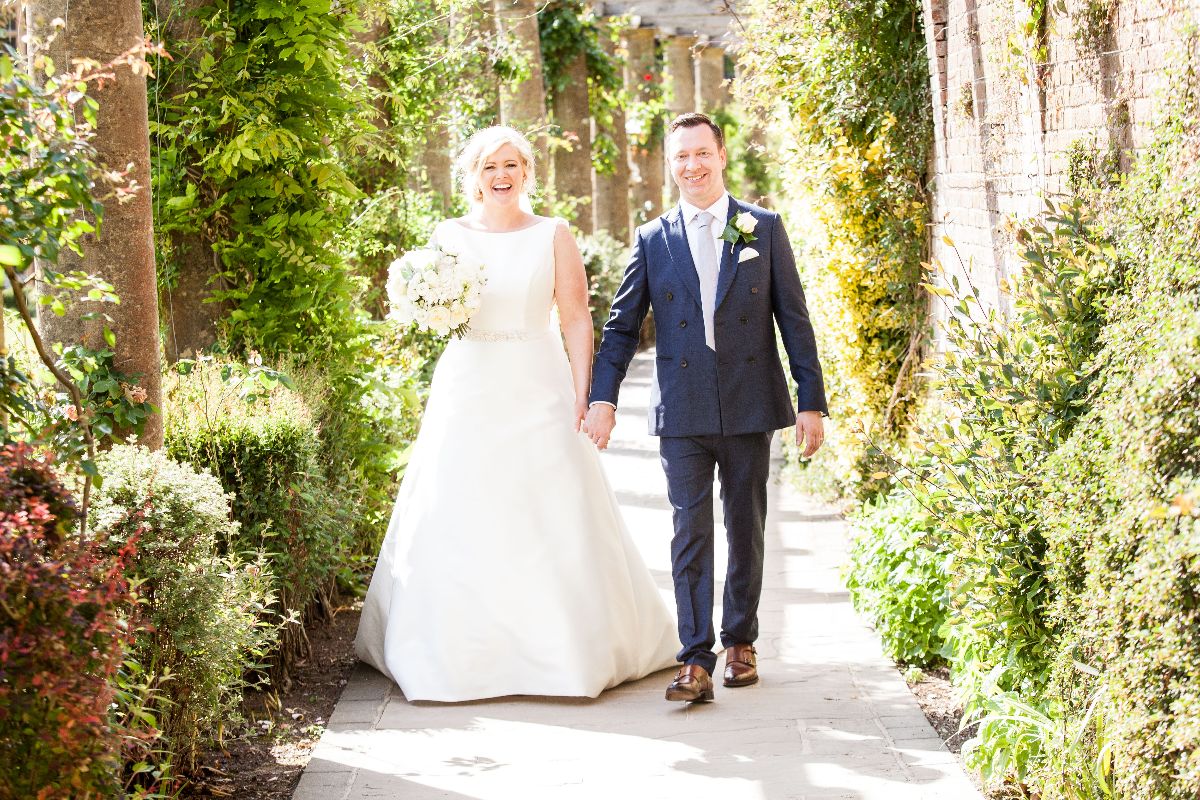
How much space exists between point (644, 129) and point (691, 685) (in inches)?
722

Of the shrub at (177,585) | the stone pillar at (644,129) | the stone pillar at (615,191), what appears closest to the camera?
the shrub at (177,585)

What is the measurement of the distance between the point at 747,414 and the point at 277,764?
206 cm

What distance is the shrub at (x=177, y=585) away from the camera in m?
3.85

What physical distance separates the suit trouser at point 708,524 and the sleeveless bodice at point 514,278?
2.75 feet

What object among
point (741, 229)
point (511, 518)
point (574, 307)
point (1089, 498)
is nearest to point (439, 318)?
point (574, 307)

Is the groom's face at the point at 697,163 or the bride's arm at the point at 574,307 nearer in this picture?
the groom's face at the point at 697,163

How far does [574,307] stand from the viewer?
539 cm

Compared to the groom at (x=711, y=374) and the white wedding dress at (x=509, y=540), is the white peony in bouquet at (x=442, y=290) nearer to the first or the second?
the white wedding dress at (x=509, y=540)

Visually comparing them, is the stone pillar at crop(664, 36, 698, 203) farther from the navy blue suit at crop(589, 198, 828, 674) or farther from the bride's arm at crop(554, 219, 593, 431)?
the navy blue suit at crop(589, 198, 828, 674)

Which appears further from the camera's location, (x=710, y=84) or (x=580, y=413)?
(x=710, y=84)

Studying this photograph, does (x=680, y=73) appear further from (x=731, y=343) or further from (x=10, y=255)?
(x=10, y=255)

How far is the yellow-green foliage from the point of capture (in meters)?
7.11

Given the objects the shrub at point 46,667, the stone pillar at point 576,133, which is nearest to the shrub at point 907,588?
the shrub at point 46,667

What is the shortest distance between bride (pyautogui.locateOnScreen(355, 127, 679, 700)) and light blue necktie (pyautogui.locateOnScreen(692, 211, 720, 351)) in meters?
0.56
